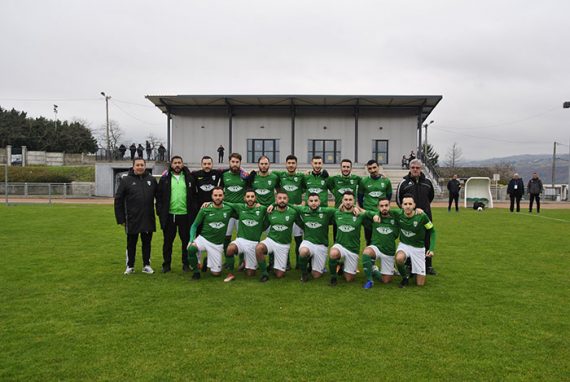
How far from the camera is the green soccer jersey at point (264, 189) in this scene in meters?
7.79

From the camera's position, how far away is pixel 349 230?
6.90m

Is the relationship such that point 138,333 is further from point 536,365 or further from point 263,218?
point 536,365

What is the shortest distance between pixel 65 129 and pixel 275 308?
60.6 meters

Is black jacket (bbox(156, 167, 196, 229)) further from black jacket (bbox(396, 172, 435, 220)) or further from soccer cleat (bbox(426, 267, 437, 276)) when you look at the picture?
soccer cleat (bbox(426, 267, 437, 276))

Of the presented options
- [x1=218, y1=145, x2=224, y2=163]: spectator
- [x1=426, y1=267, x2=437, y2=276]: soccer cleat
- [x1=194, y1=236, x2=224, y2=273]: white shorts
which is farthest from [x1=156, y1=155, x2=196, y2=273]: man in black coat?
[x1=218, y1=145, x2=224, y2=163]: spectator

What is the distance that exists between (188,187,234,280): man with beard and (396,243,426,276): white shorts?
2.78 meters

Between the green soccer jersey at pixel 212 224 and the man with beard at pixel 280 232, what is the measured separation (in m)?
0.70

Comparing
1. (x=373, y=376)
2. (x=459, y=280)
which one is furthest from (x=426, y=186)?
(x=373, y=376)

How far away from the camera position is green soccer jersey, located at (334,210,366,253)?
22.6 ft

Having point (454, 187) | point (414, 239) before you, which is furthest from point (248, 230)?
point (454, 187)

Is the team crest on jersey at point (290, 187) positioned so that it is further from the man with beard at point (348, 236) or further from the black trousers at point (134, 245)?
the black trousers at point (134, 245)

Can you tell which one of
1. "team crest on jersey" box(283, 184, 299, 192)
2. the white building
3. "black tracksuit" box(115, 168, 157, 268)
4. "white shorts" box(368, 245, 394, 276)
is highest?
the white building

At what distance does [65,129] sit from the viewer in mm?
58312

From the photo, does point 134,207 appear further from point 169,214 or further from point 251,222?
point 251,222
